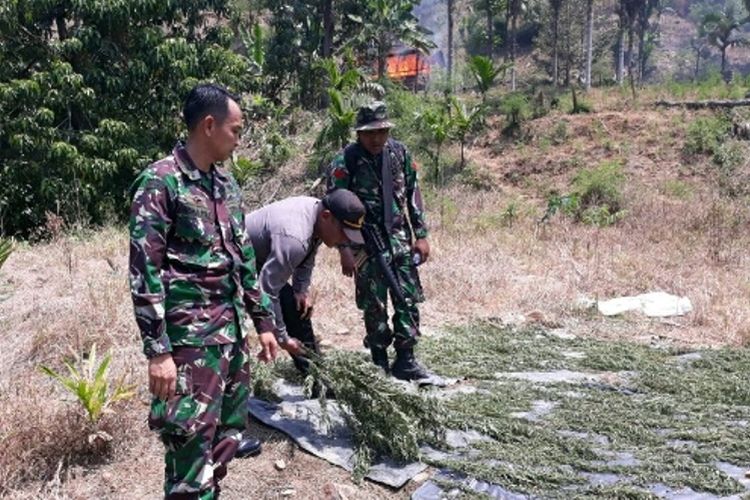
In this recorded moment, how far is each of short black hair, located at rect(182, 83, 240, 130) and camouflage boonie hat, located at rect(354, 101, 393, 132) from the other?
1496 mm

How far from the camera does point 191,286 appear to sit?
7.40ft

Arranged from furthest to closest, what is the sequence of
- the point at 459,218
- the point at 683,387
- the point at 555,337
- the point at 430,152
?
1. the point at 430,152
2. the point at 459,218
3. the point at 555,337
4. the point at 683,387

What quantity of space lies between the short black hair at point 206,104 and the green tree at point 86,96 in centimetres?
723

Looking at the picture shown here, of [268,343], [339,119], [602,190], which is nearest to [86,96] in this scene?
[339,119]

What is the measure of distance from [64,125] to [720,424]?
9198 mm

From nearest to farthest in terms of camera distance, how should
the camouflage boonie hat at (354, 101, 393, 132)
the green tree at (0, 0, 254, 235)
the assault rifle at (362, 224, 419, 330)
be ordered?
the camouflage boonie hat at (354, 101, 393, 132)
the assault rifle at (362, 224, 419, 330)
the green tree at (0, 0, 254, 235)

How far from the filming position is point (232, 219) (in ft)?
7.87

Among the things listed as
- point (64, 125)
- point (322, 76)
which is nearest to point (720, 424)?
point (64, 125)

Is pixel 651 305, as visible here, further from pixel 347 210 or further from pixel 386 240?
pixel 347 210

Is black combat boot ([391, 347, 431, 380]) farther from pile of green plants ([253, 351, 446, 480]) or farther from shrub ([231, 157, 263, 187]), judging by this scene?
shrub ([231, 157, 263, 187])

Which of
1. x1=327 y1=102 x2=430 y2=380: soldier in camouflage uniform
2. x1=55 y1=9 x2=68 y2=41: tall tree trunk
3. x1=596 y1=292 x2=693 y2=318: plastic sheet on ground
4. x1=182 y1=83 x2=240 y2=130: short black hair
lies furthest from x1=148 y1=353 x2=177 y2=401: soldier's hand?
x1=55 y1=9 x2=68 y2=41: tall tree trunk

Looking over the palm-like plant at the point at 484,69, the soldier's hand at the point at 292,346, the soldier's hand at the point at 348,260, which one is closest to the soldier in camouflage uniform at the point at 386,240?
the soldier's hand at the point at 348,260

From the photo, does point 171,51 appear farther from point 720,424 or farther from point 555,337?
point 720,424

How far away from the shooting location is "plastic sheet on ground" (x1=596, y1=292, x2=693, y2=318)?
6.20 metres
